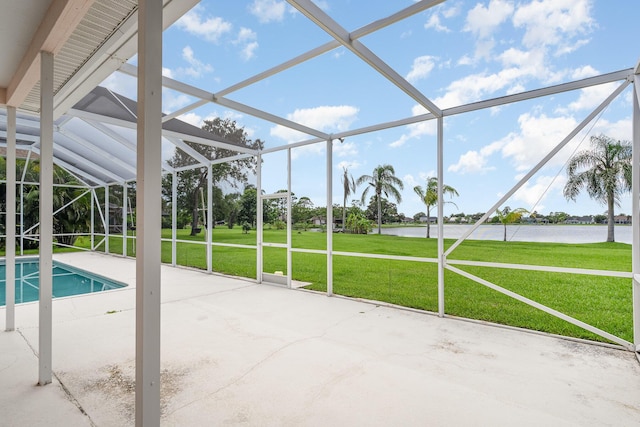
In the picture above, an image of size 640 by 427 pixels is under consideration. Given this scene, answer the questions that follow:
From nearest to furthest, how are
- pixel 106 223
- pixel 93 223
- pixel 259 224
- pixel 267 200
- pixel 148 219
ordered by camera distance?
pixel 148 219
pixel 259 224
pixel 267 200
pixel 106 223
pixel 93 223

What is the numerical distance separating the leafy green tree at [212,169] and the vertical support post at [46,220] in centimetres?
386

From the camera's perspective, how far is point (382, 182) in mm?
10484

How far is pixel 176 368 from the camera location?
288cm

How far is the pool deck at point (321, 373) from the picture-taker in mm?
2195

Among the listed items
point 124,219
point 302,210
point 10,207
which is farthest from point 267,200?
point 124,219

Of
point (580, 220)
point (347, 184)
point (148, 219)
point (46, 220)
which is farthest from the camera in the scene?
point (347, 184)

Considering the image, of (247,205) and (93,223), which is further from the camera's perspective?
(93,223)

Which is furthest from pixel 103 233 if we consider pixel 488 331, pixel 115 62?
pixel 488 331

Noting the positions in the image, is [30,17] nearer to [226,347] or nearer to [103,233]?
[226,347]

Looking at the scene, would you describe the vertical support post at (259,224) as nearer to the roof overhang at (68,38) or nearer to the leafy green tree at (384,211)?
the roof overhang at (68,38)

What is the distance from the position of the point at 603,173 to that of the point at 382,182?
237 inches

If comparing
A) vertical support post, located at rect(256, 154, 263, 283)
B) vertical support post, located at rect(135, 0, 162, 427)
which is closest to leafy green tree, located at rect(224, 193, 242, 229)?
vertical support post, located at rect(256, 154, 263, 283)

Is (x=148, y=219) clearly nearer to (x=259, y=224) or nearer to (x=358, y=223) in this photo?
(x=259, y=224)

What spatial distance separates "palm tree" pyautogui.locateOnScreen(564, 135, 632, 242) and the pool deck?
8.56 feet
